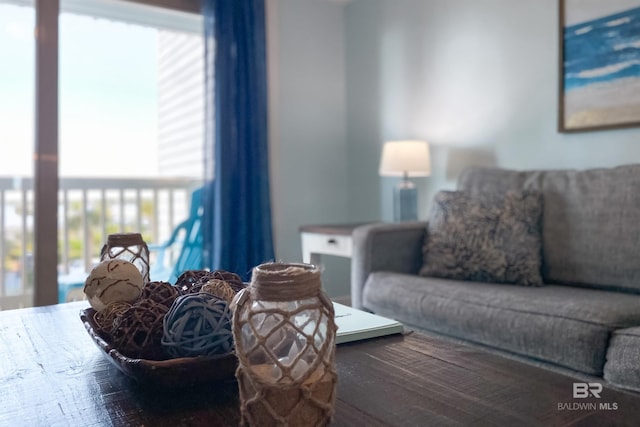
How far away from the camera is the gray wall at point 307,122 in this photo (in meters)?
3.39

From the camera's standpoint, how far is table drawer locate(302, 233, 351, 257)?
2678mm

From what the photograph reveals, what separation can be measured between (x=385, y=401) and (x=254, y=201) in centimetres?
249

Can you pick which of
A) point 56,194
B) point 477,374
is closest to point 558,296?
point 477,374

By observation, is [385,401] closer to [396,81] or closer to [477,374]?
[477,374]

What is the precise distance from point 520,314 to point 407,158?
136 cm

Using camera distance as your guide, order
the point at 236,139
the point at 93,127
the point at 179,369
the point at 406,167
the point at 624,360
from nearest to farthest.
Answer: the point at 179,369
the point at 624,360
the point at 406,167
the point at 236,139
the point at 93,127

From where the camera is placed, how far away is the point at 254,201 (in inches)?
124

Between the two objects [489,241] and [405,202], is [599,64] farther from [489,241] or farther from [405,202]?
[405,202]

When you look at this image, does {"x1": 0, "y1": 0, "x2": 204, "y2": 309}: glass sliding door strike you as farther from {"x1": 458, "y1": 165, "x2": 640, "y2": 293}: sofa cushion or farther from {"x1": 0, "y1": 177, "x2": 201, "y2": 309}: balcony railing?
{"x1": 458, "y1": 165, "x2": 640, "y2": 293}: sofa cushion

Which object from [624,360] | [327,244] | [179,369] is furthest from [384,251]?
[179,369]

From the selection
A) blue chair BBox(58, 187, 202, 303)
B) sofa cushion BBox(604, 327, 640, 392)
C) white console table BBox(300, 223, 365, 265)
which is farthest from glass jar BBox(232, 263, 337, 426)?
blue chair BBox(58, 187, 202, 303)

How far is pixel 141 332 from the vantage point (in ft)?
2.75

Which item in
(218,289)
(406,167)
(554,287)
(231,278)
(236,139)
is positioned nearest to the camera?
(218,289)

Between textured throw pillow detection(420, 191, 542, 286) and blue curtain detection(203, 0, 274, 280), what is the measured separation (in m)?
1.30
